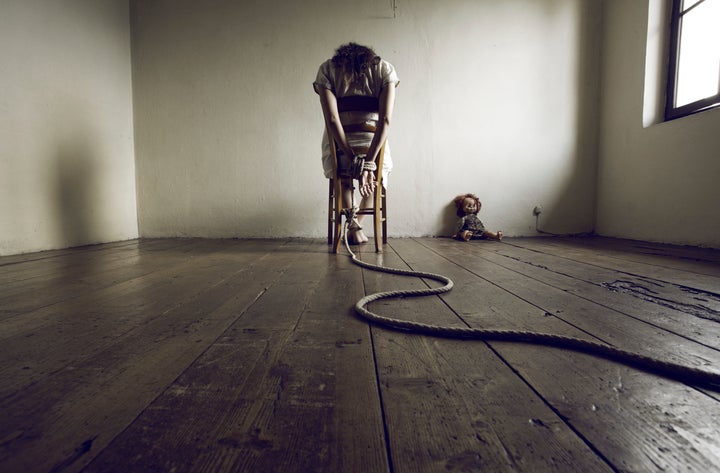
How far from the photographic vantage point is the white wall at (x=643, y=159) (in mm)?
2246

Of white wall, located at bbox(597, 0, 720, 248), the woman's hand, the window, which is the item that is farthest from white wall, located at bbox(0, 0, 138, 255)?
the window

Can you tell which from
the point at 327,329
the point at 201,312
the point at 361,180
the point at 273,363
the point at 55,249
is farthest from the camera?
the point at 55,249

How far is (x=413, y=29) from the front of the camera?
10.0ft

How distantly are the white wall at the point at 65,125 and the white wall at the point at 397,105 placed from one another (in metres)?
0.20

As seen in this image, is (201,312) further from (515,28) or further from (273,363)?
(515,28)

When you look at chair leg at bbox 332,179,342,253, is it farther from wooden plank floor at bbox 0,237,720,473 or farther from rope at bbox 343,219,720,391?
rope at bbox 343,219,720,391

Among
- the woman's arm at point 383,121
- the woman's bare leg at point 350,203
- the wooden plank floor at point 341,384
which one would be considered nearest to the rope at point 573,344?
the wooden plank floor at point 341,384

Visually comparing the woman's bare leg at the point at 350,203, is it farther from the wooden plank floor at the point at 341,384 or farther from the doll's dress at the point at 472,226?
the wooden plank floor at the point at 341,384

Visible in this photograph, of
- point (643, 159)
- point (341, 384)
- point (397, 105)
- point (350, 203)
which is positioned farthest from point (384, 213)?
point (341, 384)

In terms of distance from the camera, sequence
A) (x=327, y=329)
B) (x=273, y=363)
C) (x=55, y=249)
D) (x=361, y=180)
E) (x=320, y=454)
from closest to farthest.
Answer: (x=320, y=454) < (x=273, y=363) < (x=327, y=329) < (x=361, y=180) < (x=55, y=249)

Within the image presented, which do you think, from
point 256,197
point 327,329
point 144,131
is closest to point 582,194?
point 256,197

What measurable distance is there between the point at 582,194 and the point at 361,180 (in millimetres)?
2087

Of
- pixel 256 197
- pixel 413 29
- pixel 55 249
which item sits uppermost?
pixel 413 29

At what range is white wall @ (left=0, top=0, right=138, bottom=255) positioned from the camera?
2.10 m
